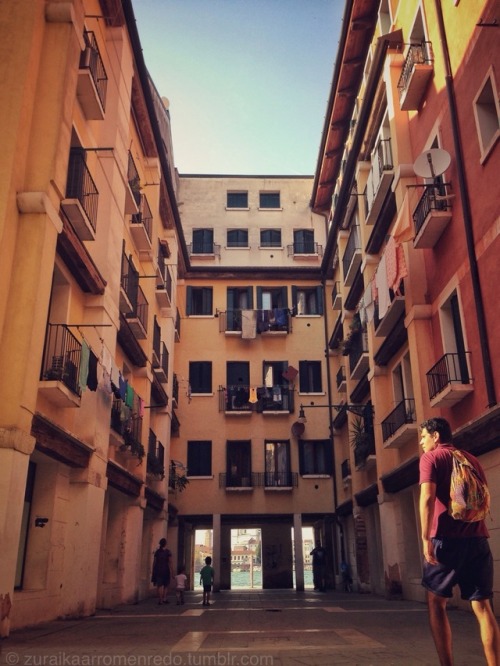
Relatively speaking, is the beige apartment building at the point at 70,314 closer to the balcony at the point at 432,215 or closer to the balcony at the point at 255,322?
the balcony at the point at 432,215

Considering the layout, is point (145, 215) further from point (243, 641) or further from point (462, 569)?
point (462, 569)

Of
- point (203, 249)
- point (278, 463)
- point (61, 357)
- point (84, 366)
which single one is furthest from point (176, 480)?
point (61, 357)

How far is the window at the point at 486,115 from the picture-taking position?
477 inches

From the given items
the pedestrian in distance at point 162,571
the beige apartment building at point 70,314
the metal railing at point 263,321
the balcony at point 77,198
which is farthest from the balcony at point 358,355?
the balcony at point 77,198

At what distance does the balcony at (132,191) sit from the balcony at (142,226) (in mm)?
490

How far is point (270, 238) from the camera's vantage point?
34938 mm

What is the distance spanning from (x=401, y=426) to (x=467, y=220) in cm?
664

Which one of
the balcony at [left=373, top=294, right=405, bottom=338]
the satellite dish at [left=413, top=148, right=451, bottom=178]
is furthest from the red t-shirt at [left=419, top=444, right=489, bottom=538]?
the balcony at [left=373, top=294, right=405, bottom=338]

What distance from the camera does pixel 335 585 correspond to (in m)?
29.6

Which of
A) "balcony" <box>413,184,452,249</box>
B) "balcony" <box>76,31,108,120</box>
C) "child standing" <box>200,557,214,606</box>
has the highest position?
"balcony" <box>76,31,108,120</box>

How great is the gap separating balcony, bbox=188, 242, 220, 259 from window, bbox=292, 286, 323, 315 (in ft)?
16.1

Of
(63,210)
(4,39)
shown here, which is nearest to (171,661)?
(63,210)

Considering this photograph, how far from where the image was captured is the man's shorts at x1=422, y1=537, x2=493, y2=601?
491 cm

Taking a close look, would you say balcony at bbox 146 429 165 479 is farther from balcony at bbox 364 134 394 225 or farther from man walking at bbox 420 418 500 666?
man walking at bbox 420 418 500 666
